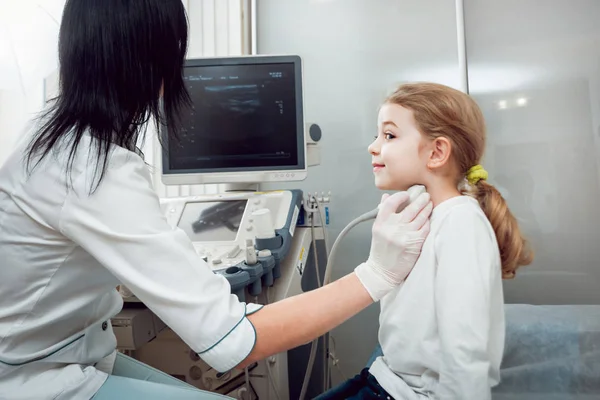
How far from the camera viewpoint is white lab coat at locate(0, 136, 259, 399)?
595mm

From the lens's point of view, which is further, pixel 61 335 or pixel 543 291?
pixel 543 291

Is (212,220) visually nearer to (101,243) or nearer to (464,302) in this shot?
(101,243)

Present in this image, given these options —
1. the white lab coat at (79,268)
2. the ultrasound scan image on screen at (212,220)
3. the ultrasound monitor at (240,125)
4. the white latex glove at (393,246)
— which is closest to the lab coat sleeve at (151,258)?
the white lab coat at (79,268)

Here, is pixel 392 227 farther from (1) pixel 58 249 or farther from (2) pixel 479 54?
(2) pixel 479 54

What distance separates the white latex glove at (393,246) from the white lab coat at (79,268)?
0.87ft

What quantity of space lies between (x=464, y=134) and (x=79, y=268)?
0.80 m

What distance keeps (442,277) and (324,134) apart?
1.30 metres

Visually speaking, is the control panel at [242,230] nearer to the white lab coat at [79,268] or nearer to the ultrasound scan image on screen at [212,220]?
the ultrasound scan image on screen at [212,220]

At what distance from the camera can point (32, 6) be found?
1.34 meters

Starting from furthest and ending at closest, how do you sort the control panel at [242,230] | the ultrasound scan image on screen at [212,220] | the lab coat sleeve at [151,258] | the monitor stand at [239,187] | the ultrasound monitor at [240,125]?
the monitor stand at [239,187] < the ultrasound monitor at [240,125] < the ultrasound scan image on screen at [212,220] < the control panel at [242,230] < the lab coat sleeve at [151,258]

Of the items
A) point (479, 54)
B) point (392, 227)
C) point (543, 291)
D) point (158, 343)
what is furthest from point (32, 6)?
point (543, 291)

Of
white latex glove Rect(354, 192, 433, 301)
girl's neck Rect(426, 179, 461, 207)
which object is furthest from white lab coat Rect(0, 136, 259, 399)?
girl's neck Rect(426, 179, 461, 207)

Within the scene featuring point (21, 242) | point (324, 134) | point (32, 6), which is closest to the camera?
point (21, 242)

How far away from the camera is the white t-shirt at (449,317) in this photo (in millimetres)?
704
